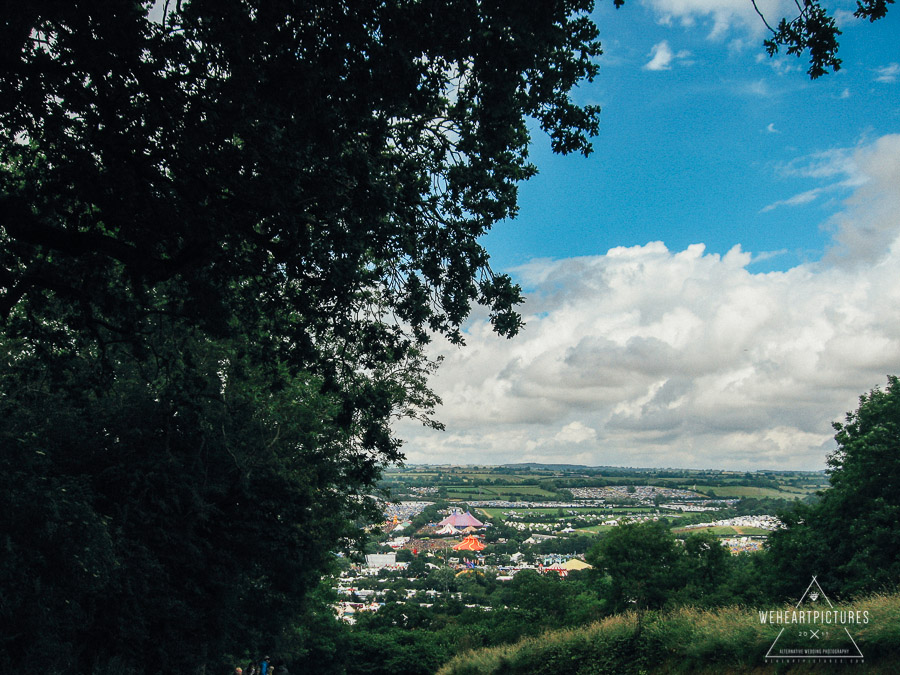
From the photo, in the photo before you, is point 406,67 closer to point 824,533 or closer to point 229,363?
A: point 229,363

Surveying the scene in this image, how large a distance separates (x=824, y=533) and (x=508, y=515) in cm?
10627

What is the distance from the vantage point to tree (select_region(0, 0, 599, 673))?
583 cm

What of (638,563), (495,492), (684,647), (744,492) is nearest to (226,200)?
(684,647)

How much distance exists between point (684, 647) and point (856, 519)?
15718mm

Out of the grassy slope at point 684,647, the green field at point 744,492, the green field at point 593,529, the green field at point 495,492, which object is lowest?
the green field at point 495,492

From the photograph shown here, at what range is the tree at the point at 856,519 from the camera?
2097 cm

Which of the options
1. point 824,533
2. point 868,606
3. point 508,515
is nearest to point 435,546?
point 508,515

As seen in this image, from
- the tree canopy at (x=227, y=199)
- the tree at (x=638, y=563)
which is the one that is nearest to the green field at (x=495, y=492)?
the tree at (x=638, y=563)

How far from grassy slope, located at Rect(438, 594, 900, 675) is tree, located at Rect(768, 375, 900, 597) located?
489 inches

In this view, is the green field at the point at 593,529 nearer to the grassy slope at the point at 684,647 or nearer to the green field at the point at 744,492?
the green field at the point at 744,492

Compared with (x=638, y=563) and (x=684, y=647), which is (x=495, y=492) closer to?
(x=638, y=563)

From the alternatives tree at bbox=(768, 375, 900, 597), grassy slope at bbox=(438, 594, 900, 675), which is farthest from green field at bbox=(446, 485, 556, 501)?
grassy slope at bbox=(438, 594, 900, 675)

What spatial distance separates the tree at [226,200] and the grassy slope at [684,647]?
7.10 meters

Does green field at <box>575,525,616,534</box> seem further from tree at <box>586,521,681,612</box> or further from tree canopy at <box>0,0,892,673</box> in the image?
tree canopy at <box>0,0,892,673</box>
